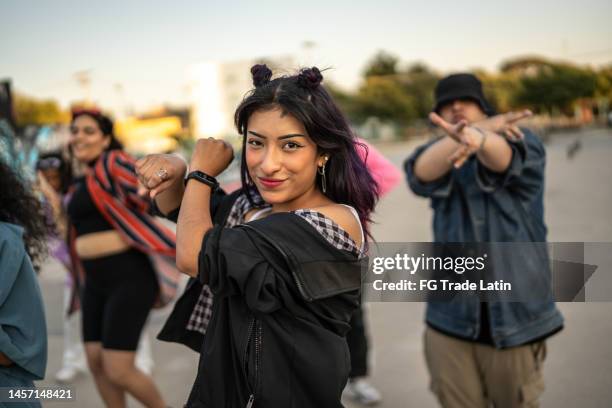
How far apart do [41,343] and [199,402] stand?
0.75 metres

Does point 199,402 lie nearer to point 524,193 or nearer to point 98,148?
point 524,193

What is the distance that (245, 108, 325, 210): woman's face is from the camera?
4.78 ft

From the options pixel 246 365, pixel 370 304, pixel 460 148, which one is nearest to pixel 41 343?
pixel 246 365

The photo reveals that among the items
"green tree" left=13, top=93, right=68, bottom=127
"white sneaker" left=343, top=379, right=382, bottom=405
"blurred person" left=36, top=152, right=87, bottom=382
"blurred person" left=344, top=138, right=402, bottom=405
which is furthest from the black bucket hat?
"green tree" left=13, top=93, right=68, bottom=127

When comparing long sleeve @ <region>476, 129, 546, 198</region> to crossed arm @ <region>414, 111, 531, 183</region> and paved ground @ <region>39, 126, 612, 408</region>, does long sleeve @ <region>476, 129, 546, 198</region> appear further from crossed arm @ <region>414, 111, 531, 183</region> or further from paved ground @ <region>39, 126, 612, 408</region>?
paved ground @ <region>39, 126, 612, 408</region>

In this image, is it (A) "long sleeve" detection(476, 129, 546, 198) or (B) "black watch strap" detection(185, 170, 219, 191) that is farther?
(A) "long sleeve" detection(476, 129, 546, 198)

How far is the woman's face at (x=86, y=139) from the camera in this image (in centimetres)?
334

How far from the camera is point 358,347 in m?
3.45

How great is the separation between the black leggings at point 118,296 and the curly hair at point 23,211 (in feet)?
2.24

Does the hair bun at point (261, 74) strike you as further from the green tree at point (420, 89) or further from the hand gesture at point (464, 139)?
the green tree at point (420, 89)

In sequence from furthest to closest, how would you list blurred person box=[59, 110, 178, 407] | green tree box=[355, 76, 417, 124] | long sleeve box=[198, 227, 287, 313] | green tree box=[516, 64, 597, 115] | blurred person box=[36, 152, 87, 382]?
green tree box=[355, 76, 417, 124], green tree box=[516, 64, 597, 115], blurred person box=[36, 152, 87, 382], blurred person box=[59, 110, 178, 407], long sleeve box=[198, 227, 287, 313]

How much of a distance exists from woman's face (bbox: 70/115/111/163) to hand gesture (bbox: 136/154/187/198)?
182 centimetres

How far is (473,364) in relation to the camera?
244 centimetres

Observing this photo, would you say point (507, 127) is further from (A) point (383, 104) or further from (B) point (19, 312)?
(A) point (383, 104)
